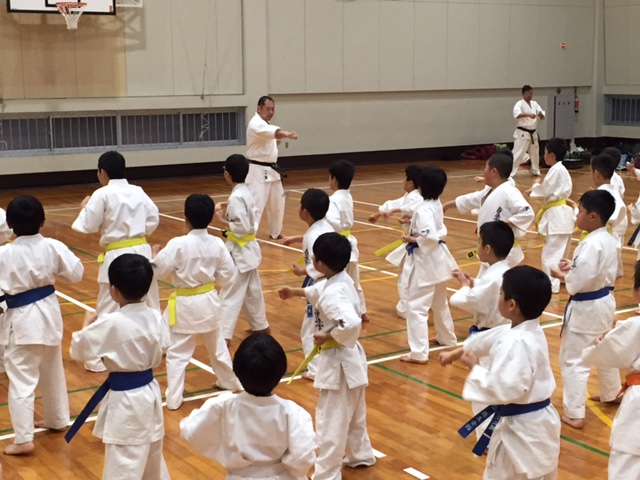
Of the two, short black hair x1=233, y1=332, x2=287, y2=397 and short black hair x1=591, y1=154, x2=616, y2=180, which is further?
short black hair x1=591, y1=154, x2=616, y2=180

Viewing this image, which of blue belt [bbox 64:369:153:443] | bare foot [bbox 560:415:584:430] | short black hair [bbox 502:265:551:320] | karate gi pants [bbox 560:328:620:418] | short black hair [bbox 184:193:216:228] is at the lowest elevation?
bare foot [bbox 560:415:584:430]

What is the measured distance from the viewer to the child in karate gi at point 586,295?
19.3ft

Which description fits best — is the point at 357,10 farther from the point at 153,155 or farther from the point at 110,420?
the point at 110,420

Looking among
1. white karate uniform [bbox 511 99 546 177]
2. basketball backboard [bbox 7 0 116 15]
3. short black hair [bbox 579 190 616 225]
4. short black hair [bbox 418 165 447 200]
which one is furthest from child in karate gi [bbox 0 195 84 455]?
white karate uniform [bbox 511 99 546 177]

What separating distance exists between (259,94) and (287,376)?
43.3 feet

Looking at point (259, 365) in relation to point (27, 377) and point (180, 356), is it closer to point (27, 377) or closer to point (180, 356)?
point (27, 377)

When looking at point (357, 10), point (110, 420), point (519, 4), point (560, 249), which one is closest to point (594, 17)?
point (519, 4)

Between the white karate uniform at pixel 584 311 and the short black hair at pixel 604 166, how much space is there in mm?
2630

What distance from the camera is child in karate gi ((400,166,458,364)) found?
24.1 ft

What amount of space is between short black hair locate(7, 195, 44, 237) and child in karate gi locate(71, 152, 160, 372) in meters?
1.16

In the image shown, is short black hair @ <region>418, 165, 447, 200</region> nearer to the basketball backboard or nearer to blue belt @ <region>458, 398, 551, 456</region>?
blue belt @ <region>458, 398, 551, 456</region>

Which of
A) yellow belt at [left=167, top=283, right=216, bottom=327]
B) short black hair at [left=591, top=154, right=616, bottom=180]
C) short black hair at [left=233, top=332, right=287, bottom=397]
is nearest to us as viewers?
short black hair at [left=233, top=332, right=287, bottom=397]

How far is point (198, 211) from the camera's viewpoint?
250 inches

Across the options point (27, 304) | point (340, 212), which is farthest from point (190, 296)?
point (340, 212)
